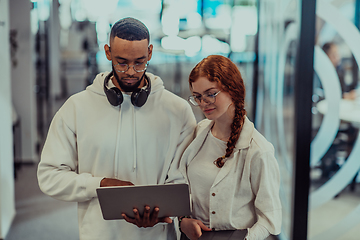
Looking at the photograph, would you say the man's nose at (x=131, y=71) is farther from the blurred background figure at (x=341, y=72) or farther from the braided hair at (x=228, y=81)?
the blurred background figure at (x=341, y=72)

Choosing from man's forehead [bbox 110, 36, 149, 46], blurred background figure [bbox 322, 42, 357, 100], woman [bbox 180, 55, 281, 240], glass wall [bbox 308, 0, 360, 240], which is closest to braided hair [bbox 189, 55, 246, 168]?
woman [bbox 180, 55, 281, 240]

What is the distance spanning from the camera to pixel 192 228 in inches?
53.6

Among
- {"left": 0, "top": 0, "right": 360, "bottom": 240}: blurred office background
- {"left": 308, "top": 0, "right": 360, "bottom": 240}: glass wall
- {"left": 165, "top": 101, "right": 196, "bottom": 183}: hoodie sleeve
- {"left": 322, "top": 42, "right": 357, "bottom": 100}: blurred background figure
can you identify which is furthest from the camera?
{"left": 322, "top": 42, "right": 357, "bottom": 100}: blurred background figure

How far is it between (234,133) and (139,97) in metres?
0.39

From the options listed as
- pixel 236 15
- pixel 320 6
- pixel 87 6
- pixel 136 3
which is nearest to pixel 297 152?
pixel 320 6

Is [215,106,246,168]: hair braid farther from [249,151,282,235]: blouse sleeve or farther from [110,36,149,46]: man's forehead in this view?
[110,36,149,46]: man's forehead

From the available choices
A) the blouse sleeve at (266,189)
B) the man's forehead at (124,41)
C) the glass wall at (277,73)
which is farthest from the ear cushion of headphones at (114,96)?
the glass wall at (277,73)

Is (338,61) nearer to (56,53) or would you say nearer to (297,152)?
(297,152)

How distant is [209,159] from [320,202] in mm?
1743

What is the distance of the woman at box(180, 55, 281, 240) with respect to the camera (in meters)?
1.31

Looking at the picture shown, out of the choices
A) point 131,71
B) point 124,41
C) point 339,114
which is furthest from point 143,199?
point 339,114

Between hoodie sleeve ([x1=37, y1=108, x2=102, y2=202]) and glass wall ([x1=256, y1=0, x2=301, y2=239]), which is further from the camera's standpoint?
glass wall ([x1=256, y1=0, x2=301, y2=239])

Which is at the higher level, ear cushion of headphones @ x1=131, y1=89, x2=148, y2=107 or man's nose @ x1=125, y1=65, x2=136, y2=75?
man's nose @ x1=125, y1=65, x2=136, y2=75

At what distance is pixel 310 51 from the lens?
2.16m
